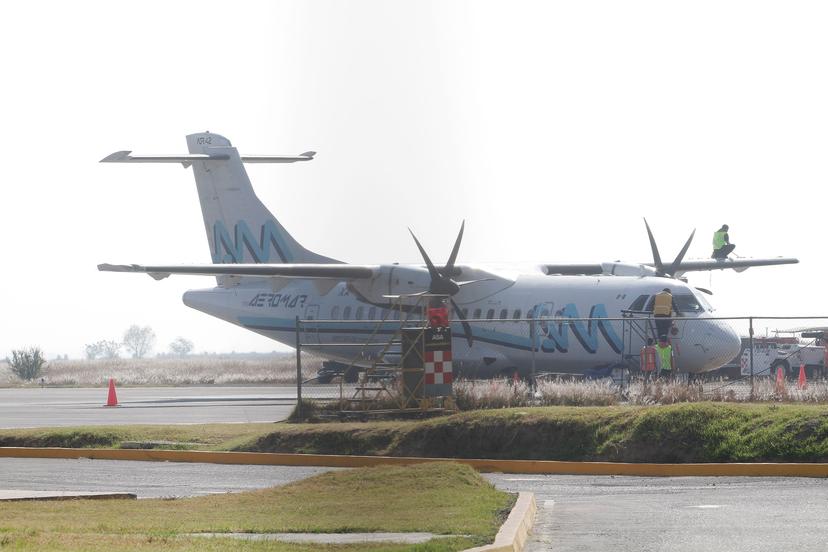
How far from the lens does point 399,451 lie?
18.2 metres

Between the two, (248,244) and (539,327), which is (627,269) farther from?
(248,244)

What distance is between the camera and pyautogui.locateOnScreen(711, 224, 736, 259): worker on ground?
37781mm

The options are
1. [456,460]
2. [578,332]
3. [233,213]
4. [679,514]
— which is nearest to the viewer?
[679,514]

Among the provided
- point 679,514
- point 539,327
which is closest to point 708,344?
point 539,327

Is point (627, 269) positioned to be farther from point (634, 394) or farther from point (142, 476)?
point (142, 476)

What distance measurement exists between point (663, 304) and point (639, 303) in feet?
4.07

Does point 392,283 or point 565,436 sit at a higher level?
point 392,283

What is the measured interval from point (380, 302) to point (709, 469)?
20568 mm

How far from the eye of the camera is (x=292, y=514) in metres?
11.5

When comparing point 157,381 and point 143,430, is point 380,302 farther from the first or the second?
point 157,381

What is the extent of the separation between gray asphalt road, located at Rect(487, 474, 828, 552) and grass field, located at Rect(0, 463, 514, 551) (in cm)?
67

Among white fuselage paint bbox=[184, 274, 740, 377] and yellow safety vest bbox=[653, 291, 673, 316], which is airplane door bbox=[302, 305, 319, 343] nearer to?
white fuselage paint bbox=[184, 274, 740, 377]

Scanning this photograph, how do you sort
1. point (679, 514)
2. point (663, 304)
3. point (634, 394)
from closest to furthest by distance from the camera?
1. point (679, 514)
2. point (634, 394)
3. point (663, 304)

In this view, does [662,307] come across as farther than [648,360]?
Yes
